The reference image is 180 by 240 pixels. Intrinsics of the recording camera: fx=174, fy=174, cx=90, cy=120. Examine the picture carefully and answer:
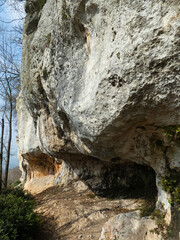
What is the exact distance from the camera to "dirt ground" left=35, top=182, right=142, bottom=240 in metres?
3.98

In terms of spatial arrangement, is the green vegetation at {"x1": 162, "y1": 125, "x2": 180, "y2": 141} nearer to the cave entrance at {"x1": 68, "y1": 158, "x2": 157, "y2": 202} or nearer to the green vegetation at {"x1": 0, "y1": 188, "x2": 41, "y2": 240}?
the cave entrance at {"x1": 68, "y1": 158, "x2": 157, "y2": 202}

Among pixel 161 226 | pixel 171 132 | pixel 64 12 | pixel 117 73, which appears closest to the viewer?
pixel 117 73

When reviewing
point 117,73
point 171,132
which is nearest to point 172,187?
point 171,132

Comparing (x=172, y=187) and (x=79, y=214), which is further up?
(x=172, y=187)

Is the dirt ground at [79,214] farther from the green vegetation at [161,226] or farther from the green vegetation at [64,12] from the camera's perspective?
the green vegetation at [64,12]

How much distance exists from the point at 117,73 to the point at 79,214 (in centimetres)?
391

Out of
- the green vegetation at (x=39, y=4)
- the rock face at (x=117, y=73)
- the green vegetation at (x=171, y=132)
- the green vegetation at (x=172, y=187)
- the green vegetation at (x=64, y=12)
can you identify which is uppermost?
the green vegetation at (x=39, y=4)

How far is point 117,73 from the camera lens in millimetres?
2316

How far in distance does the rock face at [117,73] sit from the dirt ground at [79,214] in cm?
159

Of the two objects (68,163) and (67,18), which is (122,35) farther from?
(68,163)

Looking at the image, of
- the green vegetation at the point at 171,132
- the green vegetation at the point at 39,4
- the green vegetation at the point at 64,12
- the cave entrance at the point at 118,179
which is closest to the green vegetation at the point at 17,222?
the cave entrance at the point at 118,179

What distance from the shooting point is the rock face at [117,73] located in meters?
1.96

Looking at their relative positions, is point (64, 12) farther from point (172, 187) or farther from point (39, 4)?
point (172, 187)

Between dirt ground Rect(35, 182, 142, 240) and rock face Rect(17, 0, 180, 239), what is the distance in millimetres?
1588
